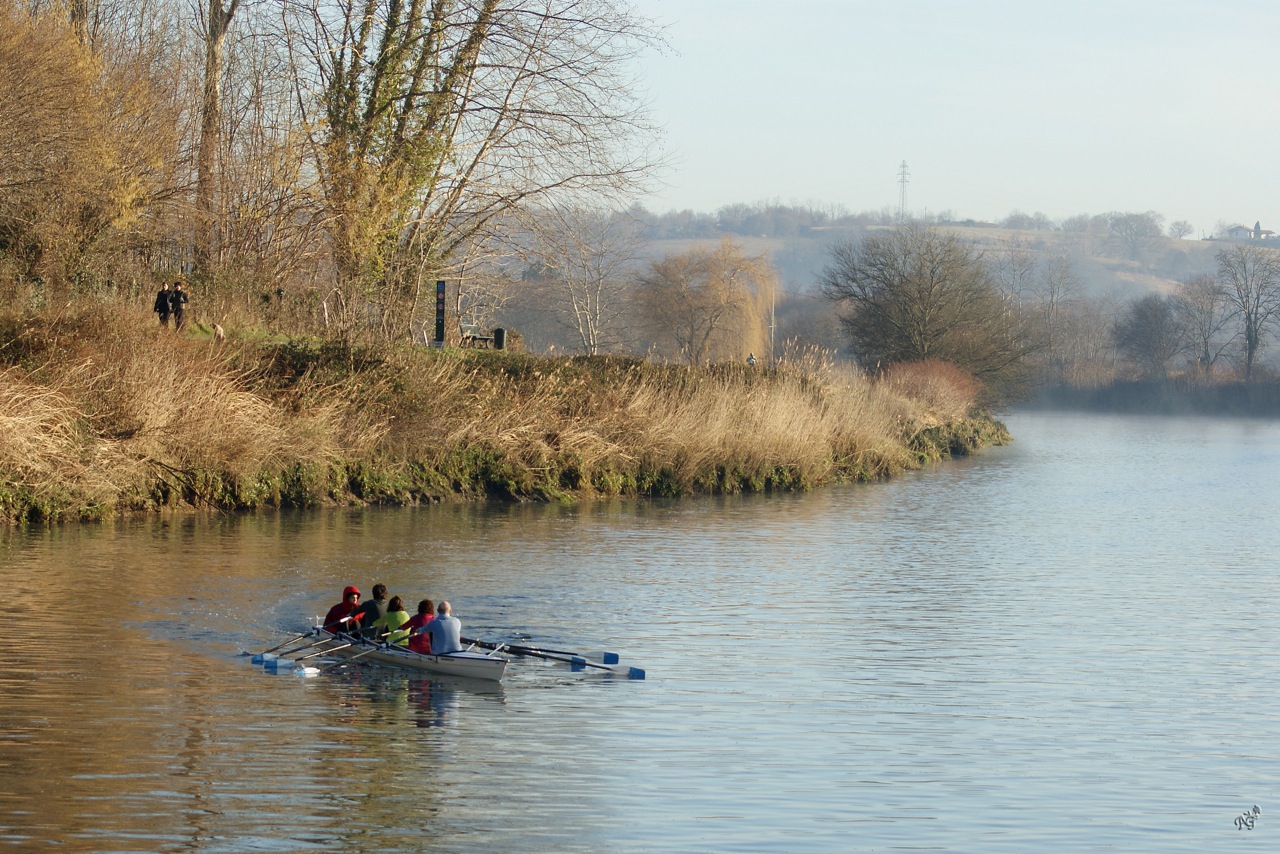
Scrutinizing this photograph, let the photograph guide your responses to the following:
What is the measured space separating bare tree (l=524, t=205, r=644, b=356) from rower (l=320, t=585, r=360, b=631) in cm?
2060

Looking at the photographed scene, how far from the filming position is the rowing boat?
44.6 feet

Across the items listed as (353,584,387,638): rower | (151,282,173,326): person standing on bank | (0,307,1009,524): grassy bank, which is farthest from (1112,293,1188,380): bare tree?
(353,584,387,638): rower

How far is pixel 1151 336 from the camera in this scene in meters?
105

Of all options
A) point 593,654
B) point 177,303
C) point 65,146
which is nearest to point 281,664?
point 593,654

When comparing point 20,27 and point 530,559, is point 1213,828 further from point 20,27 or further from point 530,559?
point 20,27

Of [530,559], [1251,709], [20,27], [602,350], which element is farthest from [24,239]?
[602,350]

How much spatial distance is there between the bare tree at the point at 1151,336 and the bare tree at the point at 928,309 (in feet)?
141

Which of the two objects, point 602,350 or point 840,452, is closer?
point 840,452

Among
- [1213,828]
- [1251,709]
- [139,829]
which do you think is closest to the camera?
[139,829]

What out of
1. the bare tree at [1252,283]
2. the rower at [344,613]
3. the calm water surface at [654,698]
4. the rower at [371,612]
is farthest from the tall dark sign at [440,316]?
the bare tree at [1252,283]

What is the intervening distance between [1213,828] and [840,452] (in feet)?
96.1

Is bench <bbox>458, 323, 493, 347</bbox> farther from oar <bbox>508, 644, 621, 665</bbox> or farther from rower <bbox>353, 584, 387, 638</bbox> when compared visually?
oar <bbox>508, 644, 621, 665</bbox>

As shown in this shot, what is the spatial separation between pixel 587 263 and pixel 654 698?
24136 millimetres

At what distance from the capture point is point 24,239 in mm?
31312
